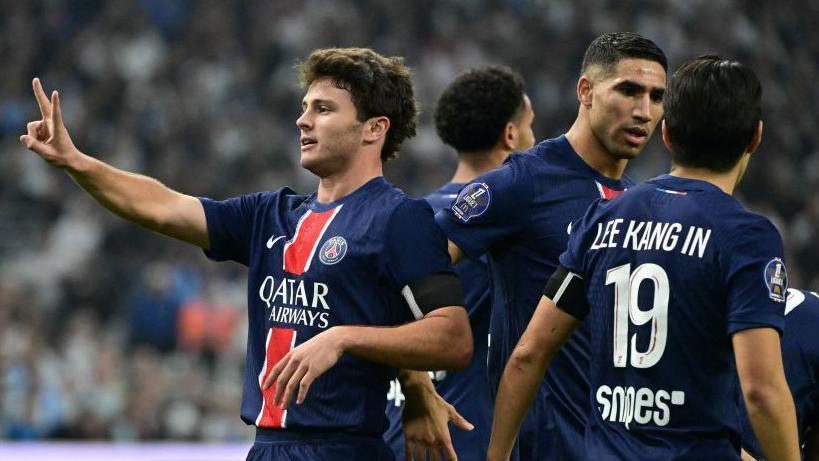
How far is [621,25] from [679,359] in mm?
10873

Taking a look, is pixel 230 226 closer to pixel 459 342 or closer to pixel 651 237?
pixel 459 342

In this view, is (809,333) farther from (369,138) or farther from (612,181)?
(369,138)

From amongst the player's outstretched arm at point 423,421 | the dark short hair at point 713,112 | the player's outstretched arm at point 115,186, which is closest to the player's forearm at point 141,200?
the player's outstretched arm at point 115,186

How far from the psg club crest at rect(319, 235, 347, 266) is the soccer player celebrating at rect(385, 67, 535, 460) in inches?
42.5

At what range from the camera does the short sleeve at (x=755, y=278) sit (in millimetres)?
2754

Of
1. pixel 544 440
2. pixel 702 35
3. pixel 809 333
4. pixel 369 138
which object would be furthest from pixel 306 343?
pixel 702 35

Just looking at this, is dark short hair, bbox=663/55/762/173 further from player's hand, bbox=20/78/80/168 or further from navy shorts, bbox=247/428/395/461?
player's hand, bbox=20/78/80/168

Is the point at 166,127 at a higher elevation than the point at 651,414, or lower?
higher

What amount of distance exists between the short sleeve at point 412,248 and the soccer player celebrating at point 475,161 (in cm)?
104

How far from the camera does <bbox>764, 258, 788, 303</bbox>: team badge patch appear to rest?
2.78 meters

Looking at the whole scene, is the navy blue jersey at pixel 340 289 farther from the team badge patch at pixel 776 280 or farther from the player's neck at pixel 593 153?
the team badge patch at pixel 776 280

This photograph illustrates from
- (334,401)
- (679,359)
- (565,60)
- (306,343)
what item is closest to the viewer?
(679,359)

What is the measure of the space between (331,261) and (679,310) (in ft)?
3.27

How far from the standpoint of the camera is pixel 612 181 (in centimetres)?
397
